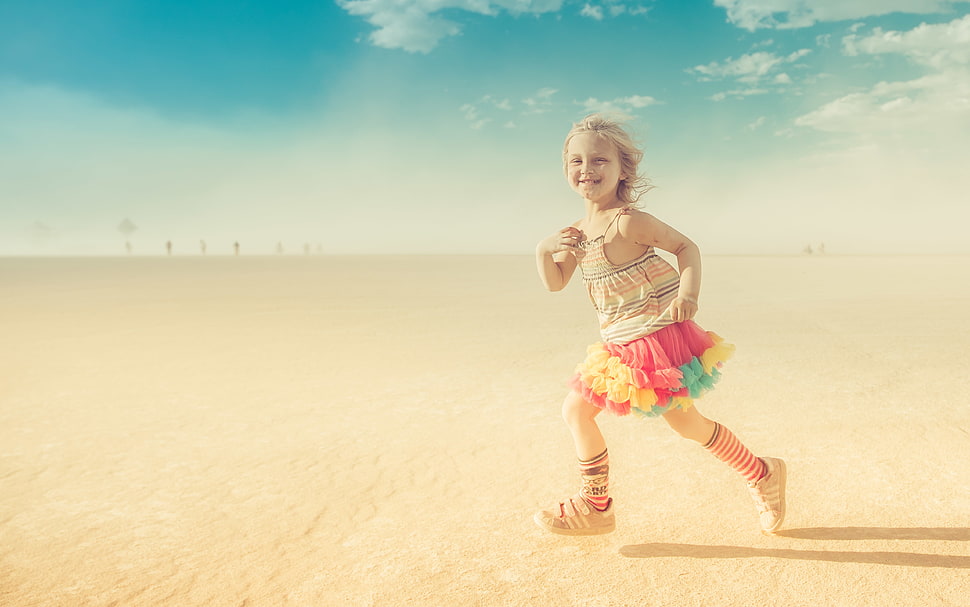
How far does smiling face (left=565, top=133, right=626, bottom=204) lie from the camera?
299cm

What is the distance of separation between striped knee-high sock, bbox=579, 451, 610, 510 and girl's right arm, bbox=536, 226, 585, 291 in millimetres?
720

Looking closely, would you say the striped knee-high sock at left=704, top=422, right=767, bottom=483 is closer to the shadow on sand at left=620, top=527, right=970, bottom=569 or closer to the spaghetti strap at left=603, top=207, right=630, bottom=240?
the shadow on sand at left=620, top=527, right=970, bottom=569

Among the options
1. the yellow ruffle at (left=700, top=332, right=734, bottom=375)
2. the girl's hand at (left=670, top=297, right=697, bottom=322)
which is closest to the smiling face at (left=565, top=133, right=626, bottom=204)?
the girl's hand at (left=670, top=297, right=697, bottom=322)

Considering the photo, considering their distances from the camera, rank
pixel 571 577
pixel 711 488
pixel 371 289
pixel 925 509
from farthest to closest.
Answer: pixel 371 289, pixel 711 488, pixel 925 509, pixel 571 577

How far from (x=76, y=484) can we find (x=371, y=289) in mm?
14370

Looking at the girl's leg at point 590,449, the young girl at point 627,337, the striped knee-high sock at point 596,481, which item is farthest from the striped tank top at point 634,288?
the striped knee-high sock at point 596,481

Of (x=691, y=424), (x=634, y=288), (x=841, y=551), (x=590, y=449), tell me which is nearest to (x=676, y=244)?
(x=634, y=288)

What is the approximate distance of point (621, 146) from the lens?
3.03 metres

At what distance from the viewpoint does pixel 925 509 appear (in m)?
3.22

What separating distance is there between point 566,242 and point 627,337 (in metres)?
0.45

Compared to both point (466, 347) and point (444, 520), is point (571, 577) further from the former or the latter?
point (466, 347)

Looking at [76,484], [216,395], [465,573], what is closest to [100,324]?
[216,395]

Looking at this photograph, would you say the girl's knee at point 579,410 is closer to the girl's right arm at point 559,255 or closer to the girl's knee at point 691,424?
the girl's knee at point 691,424

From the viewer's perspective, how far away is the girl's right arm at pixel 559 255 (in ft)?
9.94
